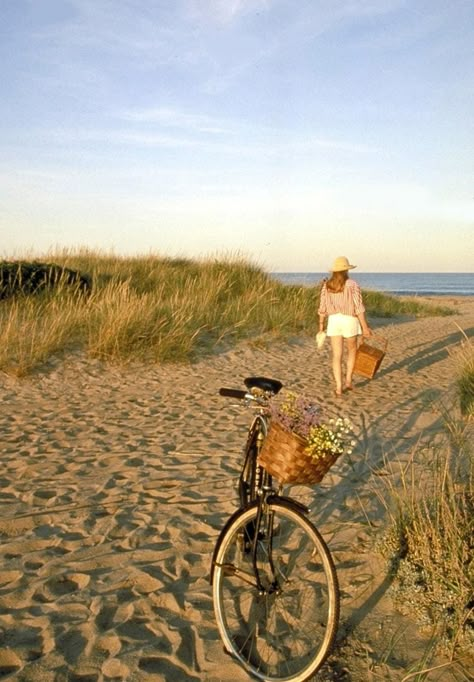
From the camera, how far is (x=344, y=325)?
9.20 metres

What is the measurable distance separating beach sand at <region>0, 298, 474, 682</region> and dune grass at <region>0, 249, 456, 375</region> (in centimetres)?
93

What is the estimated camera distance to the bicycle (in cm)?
294

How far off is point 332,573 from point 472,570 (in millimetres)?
962

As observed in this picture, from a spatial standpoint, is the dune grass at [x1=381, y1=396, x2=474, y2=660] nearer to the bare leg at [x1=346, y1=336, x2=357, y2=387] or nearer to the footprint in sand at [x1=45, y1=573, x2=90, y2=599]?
the footprint in sand at [x1=45, y1=573, x2=90, y2=599]

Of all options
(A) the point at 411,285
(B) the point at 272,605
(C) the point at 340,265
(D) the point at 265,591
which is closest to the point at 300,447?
(D) the point at 265,591

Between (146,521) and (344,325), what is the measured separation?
526 cm

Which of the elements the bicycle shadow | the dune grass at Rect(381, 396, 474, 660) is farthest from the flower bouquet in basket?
the bicycle shadow

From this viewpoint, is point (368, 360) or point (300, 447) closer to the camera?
point (300, 447)

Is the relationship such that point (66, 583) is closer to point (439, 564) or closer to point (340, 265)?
point (439, 564)

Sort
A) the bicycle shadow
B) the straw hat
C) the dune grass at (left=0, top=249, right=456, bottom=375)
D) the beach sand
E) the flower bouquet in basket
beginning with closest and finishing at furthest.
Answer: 1. the flower bouquet in basket
2. the beach sand
3. the straw hat
4. the dune grass at (left=0, top=249, right=456, bottom=375)
5. the bicycle shadow

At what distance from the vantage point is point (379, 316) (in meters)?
23.4

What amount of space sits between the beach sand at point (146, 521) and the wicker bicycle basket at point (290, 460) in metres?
0.97

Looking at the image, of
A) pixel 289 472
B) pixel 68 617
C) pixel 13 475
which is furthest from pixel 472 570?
Result: pixel 13 475

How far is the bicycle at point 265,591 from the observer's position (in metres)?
2.94
